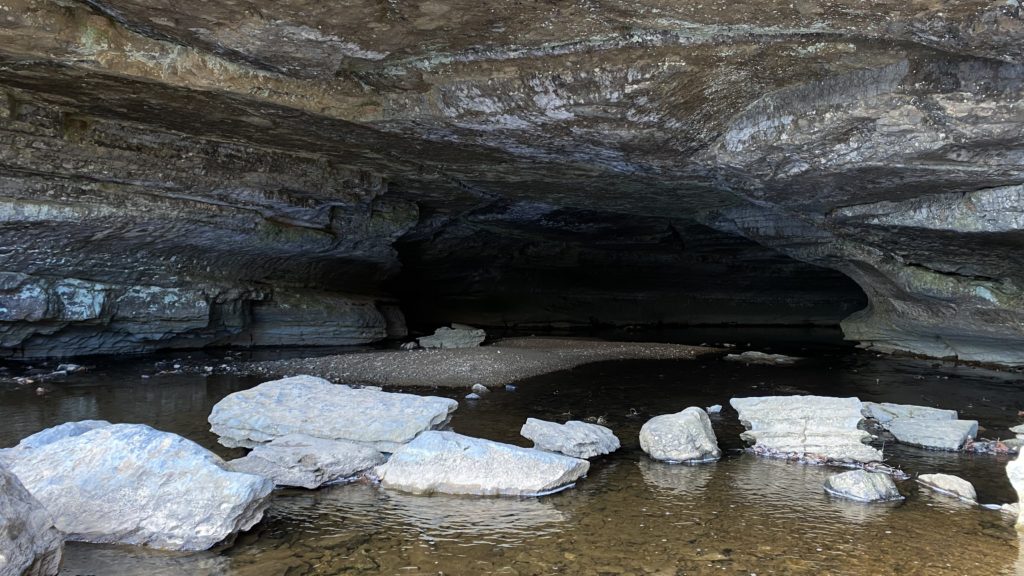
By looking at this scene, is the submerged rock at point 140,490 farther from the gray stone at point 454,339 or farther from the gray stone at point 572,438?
the gray stone at point 454,339

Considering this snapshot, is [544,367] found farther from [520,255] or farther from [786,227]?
[520,255]

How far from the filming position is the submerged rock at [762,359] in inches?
644

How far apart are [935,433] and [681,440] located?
3.23 metres

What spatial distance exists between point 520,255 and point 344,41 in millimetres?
17029

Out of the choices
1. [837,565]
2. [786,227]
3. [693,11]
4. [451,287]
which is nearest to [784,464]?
[837,565]

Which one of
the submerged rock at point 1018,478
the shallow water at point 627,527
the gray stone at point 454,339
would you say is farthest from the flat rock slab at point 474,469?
the gray stone at point 454,339

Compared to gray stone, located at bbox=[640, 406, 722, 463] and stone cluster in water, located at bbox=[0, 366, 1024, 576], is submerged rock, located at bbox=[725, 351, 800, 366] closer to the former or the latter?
stone cluster in water, located at bbox=[0, 366, 1024, 576]

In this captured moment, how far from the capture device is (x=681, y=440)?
24.0 feet

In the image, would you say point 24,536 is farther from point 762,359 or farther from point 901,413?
point 762,359

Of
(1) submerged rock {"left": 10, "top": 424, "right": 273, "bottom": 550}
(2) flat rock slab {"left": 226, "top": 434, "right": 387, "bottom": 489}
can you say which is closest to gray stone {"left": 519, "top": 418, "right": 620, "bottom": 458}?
(2) flat rock slab {"left": 226, "top": 434, "right": 387, "bottom": 489}

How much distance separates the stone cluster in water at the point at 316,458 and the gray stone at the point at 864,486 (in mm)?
11

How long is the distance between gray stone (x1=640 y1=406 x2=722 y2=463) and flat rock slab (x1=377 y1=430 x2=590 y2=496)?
1159 millimetres

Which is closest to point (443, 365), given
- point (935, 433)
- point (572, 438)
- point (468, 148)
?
point (468, 148)

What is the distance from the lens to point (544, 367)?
14.3 m
